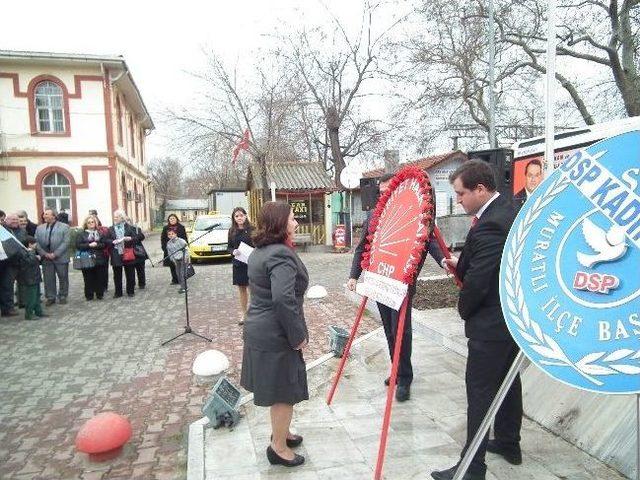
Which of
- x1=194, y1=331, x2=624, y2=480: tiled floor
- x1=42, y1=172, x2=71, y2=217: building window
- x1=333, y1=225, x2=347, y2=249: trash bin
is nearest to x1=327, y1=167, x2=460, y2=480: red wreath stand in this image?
x1=194, y1=331, x2=624, y2=480: tiled floor

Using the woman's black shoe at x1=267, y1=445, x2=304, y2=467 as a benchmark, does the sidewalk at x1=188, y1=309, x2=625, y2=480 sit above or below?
below

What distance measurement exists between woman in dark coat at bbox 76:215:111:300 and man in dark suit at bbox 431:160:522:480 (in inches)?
315

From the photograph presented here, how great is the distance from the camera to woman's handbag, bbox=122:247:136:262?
31.0 feet

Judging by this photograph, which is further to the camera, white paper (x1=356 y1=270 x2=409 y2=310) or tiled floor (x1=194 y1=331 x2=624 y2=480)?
white paper (x1=356 y1=270 x2=409 y2=310)

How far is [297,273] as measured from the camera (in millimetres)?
2932

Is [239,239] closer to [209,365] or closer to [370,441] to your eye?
[209,365]

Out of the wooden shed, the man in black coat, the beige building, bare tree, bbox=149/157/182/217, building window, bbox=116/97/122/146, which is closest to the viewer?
the man in black coat

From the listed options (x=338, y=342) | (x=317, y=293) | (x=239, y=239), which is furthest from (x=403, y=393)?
(x=317, y=293)

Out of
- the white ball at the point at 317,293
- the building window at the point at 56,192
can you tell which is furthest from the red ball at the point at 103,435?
the building window at the point at 56,192

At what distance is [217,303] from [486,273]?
23.3 feet

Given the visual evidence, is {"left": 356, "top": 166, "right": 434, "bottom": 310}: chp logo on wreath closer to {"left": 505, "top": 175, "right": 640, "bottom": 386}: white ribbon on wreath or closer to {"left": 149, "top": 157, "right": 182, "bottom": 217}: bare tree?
{"left": 505, "top": 175, "right": 640, "bottom": 386}: white ribbon on wreath

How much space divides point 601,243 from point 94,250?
895cm

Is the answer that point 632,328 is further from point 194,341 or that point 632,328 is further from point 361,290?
point 194,341

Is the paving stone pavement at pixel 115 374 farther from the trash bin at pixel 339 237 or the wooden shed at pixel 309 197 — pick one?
the wooden shed at pixel 309 197
